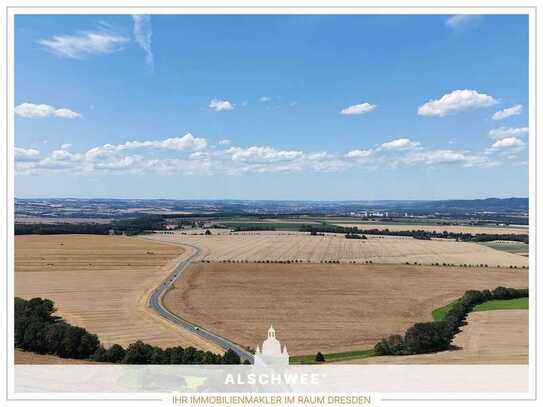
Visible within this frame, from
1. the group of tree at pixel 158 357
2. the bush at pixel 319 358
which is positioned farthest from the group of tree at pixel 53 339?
the bush at pixel 319 358

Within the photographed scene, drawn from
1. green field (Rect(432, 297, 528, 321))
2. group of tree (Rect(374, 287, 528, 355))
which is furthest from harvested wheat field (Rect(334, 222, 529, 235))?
group of tree (Rect(374, 287, 528, 355))

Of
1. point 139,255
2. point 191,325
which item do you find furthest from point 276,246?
point 191,325

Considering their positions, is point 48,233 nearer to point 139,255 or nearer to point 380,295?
point 139,255

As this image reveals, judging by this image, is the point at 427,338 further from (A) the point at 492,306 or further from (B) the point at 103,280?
(B) the point at 103,280

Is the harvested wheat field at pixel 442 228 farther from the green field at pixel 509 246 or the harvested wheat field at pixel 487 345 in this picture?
the harvested wheat field at pixel 487 345

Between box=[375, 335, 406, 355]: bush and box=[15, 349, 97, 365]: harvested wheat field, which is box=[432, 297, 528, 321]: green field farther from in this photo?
box=[15, 349, 97, 365]: harvested wheat field

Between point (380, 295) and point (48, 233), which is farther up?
point (48, 233)
